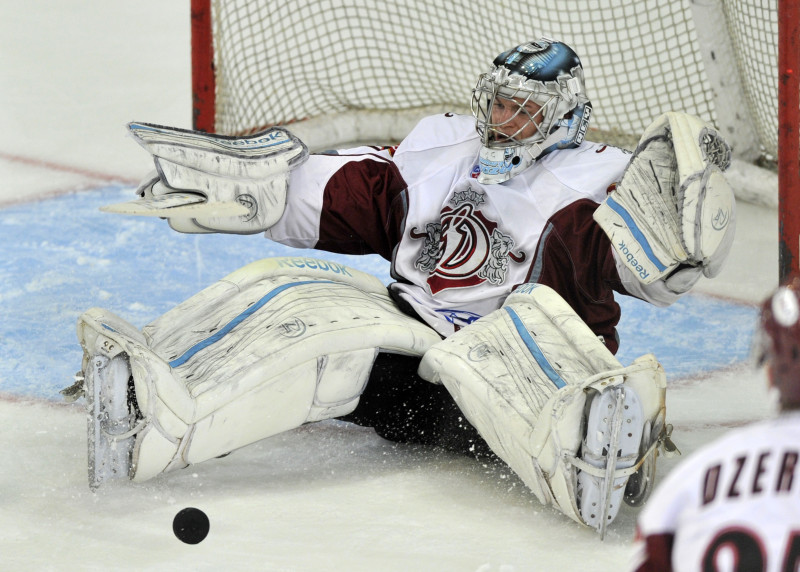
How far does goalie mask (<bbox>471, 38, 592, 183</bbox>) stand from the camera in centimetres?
259

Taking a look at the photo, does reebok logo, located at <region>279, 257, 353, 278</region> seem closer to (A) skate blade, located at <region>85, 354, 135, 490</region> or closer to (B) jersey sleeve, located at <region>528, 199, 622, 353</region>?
(B) jersey sleeve, located at <region>528, 199, 622, 353</region>

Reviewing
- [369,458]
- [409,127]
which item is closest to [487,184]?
[369,458]

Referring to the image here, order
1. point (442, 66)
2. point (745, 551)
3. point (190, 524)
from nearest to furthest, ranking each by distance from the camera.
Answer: point (745, 551) < point (190, 524) < point (442, 66)

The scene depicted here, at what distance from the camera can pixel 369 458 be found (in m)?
2.61

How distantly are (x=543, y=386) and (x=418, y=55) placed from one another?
8.46 feet

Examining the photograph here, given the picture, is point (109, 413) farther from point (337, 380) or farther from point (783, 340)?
point (783, 340)

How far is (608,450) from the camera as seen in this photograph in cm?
217

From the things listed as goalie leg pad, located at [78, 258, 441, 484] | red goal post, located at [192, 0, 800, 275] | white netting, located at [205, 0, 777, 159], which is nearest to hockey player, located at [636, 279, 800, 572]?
goalie leg pad, located at [78, 258, 441, 484]

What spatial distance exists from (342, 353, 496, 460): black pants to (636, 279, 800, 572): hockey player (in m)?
1.44

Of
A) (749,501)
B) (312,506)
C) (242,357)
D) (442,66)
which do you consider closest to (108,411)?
(242,357)

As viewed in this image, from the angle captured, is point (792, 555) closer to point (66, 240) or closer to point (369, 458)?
point (369, 458)

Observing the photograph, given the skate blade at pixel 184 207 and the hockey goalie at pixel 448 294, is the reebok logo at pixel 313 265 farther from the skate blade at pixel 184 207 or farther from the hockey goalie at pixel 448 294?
the skate blade at pixel 184 207

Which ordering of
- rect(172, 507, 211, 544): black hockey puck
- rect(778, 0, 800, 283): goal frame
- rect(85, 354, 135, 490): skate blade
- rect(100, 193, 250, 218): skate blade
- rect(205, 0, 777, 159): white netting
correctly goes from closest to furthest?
rect(172, 507, 211, 544): black hockey puck, rect(85, 354, 135, 490): skate blade, rect(100, 193, 250, 218): skate blade, rect(778, 0, 800, 283): goal frame, rect(205, 0, 777, 159): white netting

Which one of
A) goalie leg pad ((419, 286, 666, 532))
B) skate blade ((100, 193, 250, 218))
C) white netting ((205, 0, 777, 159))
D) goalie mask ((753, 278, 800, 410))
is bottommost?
white netting ((205, 0, 777, 159))
